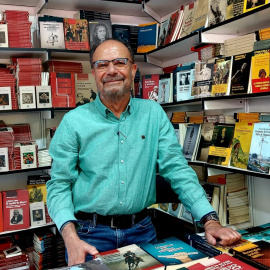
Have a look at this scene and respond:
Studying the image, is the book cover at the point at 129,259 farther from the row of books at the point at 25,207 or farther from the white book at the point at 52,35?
the white book at the point at 52,35

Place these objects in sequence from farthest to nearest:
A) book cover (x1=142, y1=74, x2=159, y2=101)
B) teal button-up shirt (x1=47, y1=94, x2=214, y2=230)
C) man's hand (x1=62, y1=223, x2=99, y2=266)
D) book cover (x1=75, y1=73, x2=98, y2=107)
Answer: book cover (x1=142, y1=74, x2=159, y2=101)
book cover (x1=75, y1=73, x2=98, y2=107)
teal button-up shirt (x1=47, y1=94, x2=214, y2=230)
man's hand (x1=62, y1=223, x2=99, y2=266)

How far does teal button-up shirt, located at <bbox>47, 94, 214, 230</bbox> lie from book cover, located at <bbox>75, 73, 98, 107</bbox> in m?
1.45

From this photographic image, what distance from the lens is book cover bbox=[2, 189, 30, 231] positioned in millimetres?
2850

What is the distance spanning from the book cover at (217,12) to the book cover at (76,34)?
4.08ft

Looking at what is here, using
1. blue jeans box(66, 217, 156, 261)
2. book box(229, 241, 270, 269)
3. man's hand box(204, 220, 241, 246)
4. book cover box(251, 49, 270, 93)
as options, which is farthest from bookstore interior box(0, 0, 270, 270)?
book box(229, 241, 270, 269)

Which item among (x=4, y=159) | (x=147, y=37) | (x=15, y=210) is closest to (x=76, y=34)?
(x=147, y=37)

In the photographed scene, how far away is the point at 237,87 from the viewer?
217cm

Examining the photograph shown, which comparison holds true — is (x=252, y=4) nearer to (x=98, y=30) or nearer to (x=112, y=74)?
(x=112, y=74)

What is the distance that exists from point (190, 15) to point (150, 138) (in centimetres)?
159

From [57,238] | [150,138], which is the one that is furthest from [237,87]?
[57,238]

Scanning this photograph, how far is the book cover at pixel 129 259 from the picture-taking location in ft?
3.34

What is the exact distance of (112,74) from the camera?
1653 mm

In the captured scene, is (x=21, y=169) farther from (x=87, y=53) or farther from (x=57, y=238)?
(x=87, y=53)

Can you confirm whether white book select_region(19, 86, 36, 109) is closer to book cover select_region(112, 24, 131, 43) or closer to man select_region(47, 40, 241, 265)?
book cover select_region(112, 24, 131, 43)
